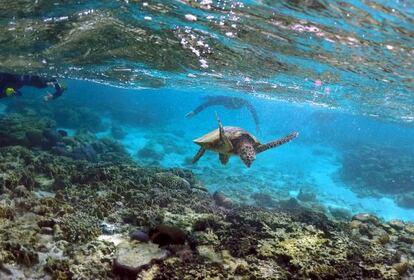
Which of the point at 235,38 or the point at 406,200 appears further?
the point at 406,200

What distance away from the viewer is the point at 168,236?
7.14m

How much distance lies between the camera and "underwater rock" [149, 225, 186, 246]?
23.3 ft

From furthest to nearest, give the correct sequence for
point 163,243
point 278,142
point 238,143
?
point 238,143 → point 278,142 → point 163,243

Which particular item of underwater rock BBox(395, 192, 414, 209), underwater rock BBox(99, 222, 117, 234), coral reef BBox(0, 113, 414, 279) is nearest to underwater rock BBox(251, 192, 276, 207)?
coral reef BBox(0, 113, 414, 279)

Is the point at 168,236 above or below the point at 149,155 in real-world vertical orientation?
above

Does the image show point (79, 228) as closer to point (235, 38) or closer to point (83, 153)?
point (235, 38)

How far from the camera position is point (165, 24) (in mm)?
13523

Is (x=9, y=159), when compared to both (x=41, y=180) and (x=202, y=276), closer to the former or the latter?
(x=41, y=180)

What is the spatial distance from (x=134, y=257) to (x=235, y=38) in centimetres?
1089

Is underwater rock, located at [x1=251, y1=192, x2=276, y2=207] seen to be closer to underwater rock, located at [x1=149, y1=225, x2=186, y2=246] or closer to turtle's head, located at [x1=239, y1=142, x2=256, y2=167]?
turtle's head, located at [x1=239, y1=142, x2=256, y2=167]

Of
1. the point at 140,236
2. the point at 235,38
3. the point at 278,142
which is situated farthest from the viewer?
the point at 235,38

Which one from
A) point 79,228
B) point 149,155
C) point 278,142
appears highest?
point 278,142

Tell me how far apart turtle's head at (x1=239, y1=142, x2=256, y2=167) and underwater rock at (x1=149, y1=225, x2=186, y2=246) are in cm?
302

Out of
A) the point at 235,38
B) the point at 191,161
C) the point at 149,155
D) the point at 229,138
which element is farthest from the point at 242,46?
the point at 149,155
